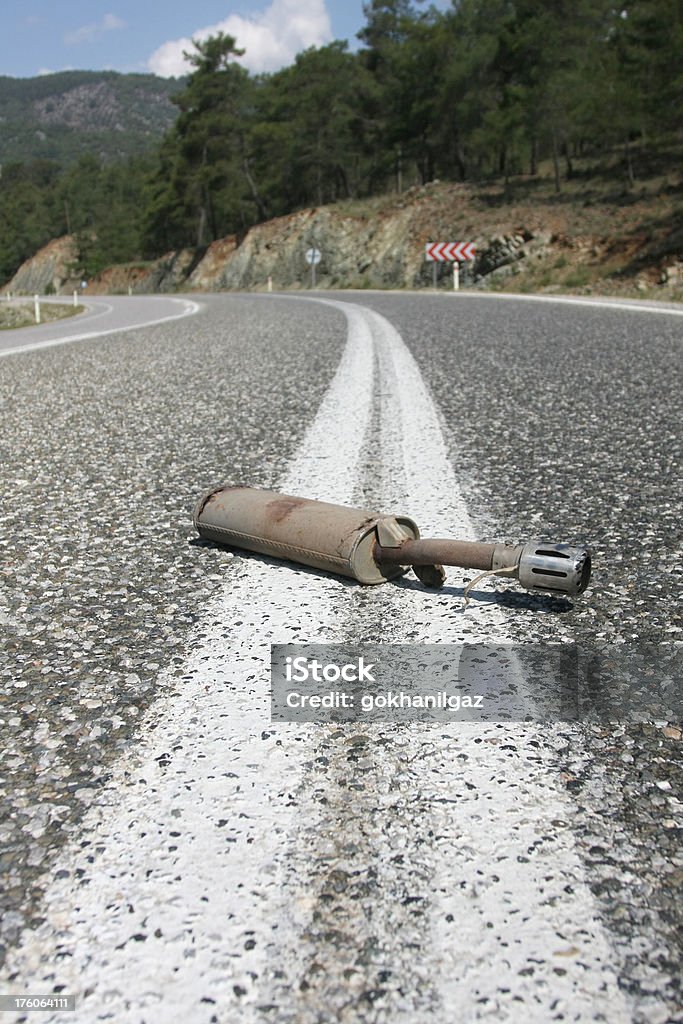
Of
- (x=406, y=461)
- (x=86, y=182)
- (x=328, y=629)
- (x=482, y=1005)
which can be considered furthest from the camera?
(x=86, y=182)

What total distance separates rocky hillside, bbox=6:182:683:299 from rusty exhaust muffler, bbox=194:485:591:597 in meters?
17.0

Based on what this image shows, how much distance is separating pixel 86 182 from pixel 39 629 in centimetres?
12179

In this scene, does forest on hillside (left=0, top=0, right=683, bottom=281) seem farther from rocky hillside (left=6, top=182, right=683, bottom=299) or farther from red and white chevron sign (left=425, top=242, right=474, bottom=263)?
red and white chevron sign (left=425, top=242, right=474, bottom=263)

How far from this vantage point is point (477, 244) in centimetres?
3166

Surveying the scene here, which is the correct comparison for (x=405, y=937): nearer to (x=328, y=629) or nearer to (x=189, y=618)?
(x=328, y=629)

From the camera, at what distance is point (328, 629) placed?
1.87 metres

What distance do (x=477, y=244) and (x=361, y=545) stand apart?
3162 cm

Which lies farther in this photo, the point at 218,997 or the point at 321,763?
the point at 321,763

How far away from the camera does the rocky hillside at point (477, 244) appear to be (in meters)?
23.8

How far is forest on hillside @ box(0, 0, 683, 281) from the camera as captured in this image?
1200 inches

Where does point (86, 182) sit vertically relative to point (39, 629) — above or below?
above

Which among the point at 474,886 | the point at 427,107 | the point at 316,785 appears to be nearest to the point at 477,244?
the point at 427,107

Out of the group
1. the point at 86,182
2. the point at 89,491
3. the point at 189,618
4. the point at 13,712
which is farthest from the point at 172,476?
the point at 86,182

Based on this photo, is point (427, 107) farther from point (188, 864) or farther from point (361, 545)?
point (188, 864)
